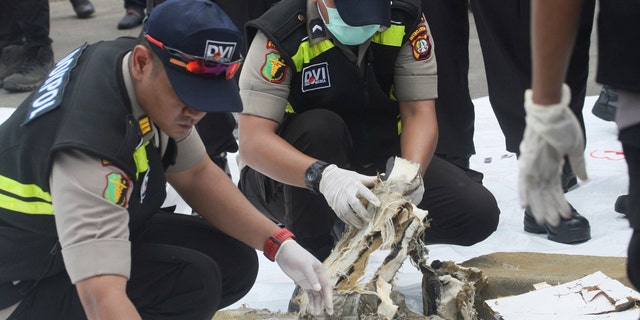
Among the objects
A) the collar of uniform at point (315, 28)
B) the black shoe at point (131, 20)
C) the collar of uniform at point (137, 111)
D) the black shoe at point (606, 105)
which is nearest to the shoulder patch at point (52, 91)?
the collar of uniform at point (137, 111)

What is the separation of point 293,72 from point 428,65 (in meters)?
0.39

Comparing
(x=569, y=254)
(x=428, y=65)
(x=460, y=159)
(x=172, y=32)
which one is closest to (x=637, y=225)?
(x=172, y=32)

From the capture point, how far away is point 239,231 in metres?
2.29

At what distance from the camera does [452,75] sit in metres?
3.22

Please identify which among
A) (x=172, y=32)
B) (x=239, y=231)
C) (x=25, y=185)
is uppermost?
(x=172, y=32)

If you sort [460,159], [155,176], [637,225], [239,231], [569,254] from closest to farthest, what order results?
[637,225], [155,176], [239,231], [569,254], [460,159]

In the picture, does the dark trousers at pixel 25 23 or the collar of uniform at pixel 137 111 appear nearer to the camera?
the collar of uniform at pixel 137 111

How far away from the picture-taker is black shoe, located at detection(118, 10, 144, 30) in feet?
21.0

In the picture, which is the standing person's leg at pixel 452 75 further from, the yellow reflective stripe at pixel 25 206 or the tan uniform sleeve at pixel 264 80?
the yellow reflective stripe at pixel 25 206

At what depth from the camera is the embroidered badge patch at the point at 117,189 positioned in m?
1.81

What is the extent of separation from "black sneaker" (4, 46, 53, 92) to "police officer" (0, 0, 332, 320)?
3.07m

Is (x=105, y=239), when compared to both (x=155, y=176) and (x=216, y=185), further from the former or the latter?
(x=216, y=185)

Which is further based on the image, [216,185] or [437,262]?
[437,262]

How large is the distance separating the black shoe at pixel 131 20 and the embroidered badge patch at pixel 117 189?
186 inches
